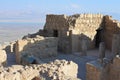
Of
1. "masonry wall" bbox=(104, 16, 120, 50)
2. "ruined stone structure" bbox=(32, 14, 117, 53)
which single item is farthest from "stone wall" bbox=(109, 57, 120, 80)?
"masonry wall" bbox=(104, 16, 120, 50)

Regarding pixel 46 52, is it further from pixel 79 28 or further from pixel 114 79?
pixel 114 79

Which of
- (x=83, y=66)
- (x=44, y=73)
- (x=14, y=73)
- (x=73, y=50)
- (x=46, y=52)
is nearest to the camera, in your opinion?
A: (x=14, y=73)

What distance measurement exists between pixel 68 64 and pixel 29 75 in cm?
226

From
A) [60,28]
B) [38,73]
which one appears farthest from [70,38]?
[38,73]

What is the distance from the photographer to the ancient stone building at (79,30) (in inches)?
896

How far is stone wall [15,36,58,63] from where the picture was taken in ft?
63.3

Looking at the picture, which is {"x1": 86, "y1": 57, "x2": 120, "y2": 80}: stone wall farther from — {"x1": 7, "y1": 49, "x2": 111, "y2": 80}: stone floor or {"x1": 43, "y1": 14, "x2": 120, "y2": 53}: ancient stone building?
{"x1": 43, "y1": 14, "x2": 120, "y2": 53}: ancient stone building

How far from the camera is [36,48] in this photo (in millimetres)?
20094

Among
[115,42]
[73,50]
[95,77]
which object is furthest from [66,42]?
[95,77]

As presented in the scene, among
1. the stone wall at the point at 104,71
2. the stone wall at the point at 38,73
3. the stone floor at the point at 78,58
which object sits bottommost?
the stone floor at the point at 78,58

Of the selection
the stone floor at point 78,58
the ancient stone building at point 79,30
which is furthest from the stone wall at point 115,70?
the ancient stone building at point 79,30

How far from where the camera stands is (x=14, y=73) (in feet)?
30.3

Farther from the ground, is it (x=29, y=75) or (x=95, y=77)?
(x=29, y=75)

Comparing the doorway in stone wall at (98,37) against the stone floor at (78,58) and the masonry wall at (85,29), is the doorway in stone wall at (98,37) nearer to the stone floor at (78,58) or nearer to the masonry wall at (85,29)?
the masonry wall at (85,29)
